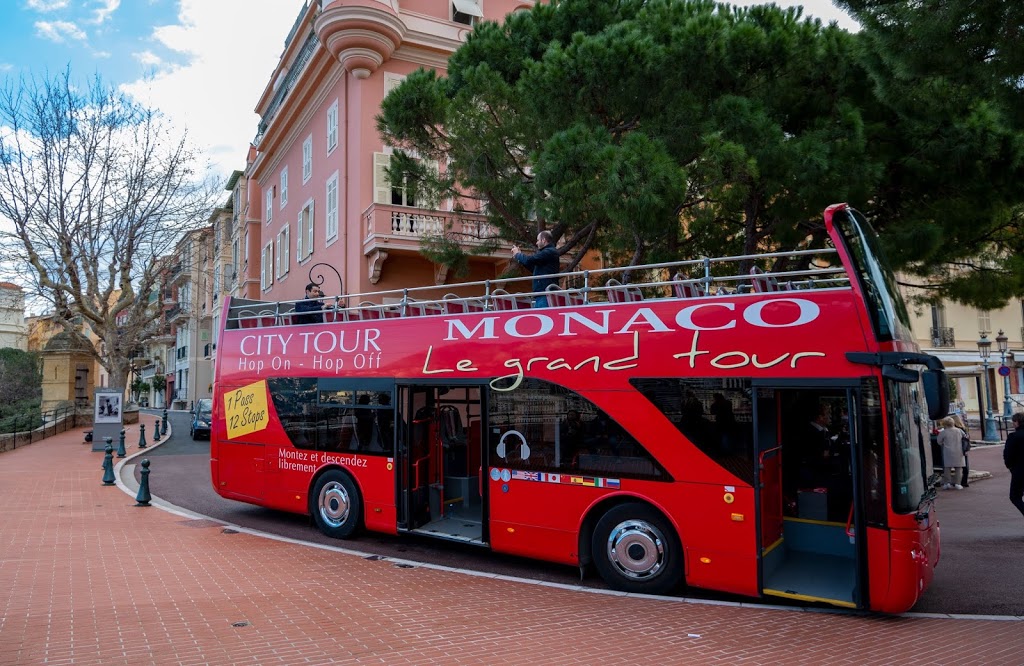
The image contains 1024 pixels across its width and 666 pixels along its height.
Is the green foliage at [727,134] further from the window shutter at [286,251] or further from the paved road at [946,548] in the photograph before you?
the window shutter at [286,251]

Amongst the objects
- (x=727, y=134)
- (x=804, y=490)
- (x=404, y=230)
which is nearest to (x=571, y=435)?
(x=804, y=490)

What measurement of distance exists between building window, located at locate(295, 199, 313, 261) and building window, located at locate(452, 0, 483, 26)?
319 inches

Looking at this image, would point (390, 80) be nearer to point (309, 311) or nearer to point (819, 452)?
point (309, 311)

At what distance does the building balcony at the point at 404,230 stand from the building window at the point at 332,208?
2.72 m

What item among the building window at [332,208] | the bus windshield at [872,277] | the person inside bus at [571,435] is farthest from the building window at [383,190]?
the bus windshield at [872,277]

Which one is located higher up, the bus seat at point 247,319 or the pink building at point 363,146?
the pink building at point 363,146

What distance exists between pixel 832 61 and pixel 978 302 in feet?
19.8

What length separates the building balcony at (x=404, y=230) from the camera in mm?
18953

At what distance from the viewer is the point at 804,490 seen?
7.48 metres

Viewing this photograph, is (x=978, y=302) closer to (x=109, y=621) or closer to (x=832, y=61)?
(x=832, y=61)

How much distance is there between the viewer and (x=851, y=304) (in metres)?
6.36

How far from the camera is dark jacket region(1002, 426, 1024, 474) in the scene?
31.0 ft

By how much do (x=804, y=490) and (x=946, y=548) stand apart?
153 inches

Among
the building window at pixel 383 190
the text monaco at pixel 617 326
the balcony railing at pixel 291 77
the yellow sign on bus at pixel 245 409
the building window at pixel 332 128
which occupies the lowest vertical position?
the yellow sign on bus at pixel 245 409
